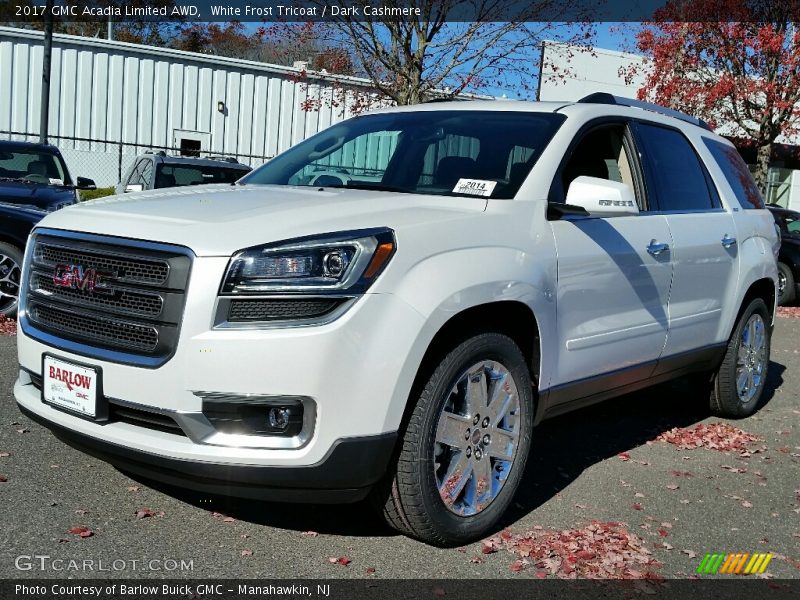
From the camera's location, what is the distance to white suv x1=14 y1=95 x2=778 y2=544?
3.09 m

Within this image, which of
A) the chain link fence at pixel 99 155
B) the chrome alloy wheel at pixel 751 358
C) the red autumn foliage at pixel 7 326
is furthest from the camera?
the chain link fence at pixel 99 155

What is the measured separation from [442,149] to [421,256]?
1.34 metres

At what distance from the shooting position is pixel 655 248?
4.68 m

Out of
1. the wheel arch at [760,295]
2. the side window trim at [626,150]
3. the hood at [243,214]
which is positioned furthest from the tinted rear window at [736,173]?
the hood at [243,214]

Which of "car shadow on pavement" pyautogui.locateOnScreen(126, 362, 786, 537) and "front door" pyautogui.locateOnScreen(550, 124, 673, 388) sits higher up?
"front door" pyautogui.locateOnScreen(550, 124, 673, 388)

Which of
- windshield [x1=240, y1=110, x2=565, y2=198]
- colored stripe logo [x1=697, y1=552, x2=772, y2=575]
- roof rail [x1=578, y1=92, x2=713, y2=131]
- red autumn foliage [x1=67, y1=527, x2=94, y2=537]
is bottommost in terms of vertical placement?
colored stripe logo [x1=697, y1=552, x2=772, y2=575]

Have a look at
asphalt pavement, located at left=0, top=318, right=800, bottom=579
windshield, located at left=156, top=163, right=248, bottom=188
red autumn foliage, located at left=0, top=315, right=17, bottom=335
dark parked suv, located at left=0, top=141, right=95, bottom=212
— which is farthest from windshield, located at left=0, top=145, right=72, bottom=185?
asphalt pavement, located at left=0, top=318, right=800, bottom=579

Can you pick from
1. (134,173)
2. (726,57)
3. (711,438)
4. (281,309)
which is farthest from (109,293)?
(726,57)

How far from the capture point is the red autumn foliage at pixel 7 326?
7425mm

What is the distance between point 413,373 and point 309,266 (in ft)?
1.79

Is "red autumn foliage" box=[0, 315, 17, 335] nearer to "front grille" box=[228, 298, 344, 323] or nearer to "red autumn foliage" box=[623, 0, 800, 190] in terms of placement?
"front grille" box=[228, 298, 344, 323]

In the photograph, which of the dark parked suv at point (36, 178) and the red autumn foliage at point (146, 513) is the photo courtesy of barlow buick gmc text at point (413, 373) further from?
the dark parked suv at point (36, 178)

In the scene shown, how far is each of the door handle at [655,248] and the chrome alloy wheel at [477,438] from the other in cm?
131
